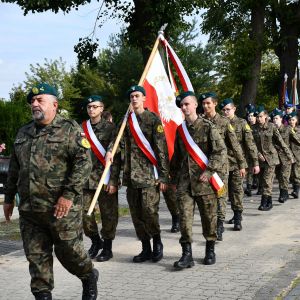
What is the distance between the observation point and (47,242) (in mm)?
5652

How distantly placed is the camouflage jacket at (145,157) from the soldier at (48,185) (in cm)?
214

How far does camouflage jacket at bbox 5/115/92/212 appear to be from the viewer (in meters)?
5.47

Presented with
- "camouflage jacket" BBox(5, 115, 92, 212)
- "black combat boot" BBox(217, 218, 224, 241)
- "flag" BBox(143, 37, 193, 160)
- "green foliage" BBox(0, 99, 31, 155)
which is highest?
"green foliage" BBox(0, 99, 31, 155)

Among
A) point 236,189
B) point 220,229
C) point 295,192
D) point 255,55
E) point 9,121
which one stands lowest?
point 220,229

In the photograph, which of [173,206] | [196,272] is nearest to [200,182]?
[196,272]

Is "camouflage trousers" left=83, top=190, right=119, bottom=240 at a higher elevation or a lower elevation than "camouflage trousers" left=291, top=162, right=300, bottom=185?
lower

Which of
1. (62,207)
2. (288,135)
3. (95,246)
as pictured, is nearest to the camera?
(62,207)

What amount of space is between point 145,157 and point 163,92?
5.19 ft

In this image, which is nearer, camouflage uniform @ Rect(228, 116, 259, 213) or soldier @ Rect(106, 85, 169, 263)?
soldier @ Rect(106, 85, 169, 263)

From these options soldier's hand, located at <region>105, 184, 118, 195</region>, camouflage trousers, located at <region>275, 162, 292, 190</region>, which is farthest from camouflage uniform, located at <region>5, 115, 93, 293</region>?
camouflage trousers, located at <region>275, 162, 292, 190</region>

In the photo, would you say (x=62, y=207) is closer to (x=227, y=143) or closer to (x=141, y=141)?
(x=141, y=141)

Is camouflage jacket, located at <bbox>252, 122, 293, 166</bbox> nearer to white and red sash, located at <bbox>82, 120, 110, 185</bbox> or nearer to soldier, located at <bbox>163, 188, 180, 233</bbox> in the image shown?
soldier, located at <bbox>163, 188, 180, 233</bbox>

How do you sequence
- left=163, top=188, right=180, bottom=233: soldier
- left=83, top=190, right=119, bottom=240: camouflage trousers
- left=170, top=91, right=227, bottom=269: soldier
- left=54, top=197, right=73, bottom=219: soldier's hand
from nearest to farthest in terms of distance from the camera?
left=54, top=197, right=73, bottom=219: soldier's hand < left=170, top=91, right=227, bottom=269: soldier < left=83, top=190, right=119, bottom=240: camouflage trousers < left=163, top=188, right=180, bottom=233: soldier

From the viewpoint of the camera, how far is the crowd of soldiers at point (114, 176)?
550 cm
